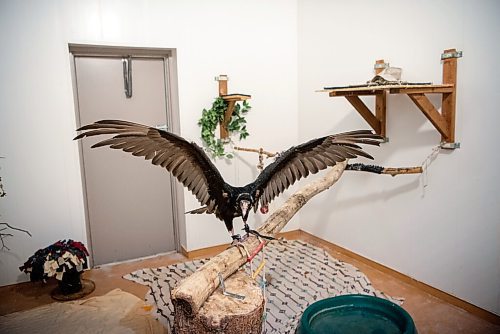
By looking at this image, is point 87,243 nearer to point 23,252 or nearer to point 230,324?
point 23,252

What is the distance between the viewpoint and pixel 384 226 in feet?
9.41

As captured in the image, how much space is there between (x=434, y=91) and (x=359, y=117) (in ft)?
2.71

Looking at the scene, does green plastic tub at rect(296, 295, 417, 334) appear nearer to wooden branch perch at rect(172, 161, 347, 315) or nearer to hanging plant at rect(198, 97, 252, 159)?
wooden branch perch at rect(172, 161, 347, 315)

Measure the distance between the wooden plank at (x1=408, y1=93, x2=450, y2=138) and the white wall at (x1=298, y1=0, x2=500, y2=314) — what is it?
3.2 inches

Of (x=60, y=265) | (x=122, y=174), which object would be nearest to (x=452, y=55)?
(x=122, y=174)

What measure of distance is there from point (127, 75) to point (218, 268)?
2104 mm

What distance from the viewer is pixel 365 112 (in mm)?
2705

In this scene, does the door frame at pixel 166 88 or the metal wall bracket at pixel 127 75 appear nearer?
the door frame at pixel 166 88

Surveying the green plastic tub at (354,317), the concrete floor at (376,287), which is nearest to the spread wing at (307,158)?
the green plastic tub at (354,317)

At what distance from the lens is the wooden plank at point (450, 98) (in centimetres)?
225

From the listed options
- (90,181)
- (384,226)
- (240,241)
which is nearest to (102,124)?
(240,241)

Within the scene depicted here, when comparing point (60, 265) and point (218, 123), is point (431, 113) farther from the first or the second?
point (60, 265)

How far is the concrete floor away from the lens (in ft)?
7.15

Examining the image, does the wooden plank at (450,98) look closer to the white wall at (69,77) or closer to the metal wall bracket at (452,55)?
the metal wall bracket at (452,55)
